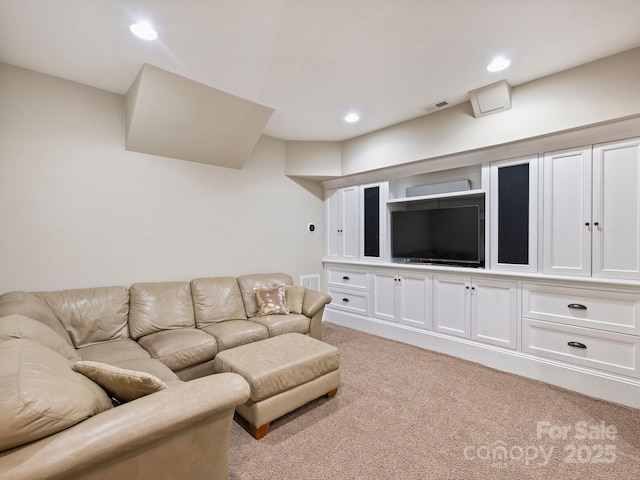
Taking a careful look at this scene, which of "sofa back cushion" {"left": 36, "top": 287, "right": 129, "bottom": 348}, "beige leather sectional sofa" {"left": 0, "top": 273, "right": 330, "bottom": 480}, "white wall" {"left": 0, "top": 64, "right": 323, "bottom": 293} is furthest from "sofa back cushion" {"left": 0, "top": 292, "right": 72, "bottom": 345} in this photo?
"white wall" {"left": 0, "top": 64, "right": 323, "bottom": 293}

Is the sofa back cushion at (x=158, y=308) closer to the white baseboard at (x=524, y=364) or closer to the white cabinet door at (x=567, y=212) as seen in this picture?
the white baseboard at (x=524, y=364)

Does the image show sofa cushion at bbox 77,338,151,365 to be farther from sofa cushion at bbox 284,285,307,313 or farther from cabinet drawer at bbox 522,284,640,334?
cabinet drawer at bbox 522,284,640,334

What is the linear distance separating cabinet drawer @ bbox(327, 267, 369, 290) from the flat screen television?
1.82 ft

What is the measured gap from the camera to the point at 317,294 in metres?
3.57

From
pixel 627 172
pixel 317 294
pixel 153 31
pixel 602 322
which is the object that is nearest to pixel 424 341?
pixel 317 294

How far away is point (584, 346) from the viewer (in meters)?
2.59

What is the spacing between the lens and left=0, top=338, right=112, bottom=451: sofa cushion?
0.88 metres

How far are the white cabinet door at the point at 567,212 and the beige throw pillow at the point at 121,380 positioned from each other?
3.23 meters

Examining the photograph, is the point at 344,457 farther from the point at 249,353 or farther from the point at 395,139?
the point at 395,139

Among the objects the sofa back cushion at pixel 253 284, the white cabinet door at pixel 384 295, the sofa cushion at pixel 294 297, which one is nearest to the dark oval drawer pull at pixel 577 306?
the white cabinet door at pixel 384 295

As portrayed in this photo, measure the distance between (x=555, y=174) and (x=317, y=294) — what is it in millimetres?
2651

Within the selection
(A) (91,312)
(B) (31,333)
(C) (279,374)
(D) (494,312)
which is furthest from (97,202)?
(D) (494,312)

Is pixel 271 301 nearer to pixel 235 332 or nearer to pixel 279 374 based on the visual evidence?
pixel 235 332

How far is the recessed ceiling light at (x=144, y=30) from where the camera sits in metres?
2.00
